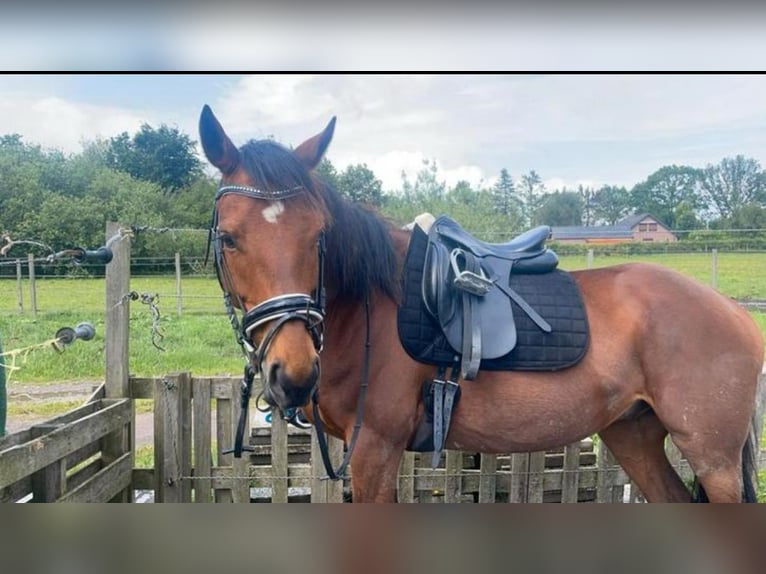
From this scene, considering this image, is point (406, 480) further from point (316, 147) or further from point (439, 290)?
point (316, 147)

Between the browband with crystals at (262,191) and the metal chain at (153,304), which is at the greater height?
the browband with crystals at (262,191)

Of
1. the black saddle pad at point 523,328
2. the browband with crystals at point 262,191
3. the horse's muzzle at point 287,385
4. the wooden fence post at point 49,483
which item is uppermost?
the browband with crystals at point 262,191

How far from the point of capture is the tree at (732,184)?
1690 millimetres

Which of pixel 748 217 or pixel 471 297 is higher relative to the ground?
pixel 748 217

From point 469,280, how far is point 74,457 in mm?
1308

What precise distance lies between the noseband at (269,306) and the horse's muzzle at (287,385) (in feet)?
0.16

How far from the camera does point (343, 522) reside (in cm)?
168

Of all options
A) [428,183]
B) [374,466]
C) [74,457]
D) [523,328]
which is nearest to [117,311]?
[74,457]

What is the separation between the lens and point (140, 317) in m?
1.68

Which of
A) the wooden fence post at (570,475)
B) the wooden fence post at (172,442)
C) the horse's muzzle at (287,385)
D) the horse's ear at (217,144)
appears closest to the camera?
the horse's muzzle at (287,385)

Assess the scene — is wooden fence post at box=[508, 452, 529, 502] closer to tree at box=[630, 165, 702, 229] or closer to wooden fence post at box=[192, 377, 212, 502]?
tree at box=[630, 165, 702, 229]

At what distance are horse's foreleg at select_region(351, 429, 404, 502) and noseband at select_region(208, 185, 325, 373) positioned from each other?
295 mm

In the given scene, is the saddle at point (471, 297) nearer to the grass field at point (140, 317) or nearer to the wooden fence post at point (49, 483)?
the grass field at point (140, 317)

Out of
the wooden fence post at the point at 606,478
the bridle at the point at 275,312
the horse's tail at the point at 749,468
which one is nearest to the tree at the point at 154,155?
the bridle at the point at 275,312
